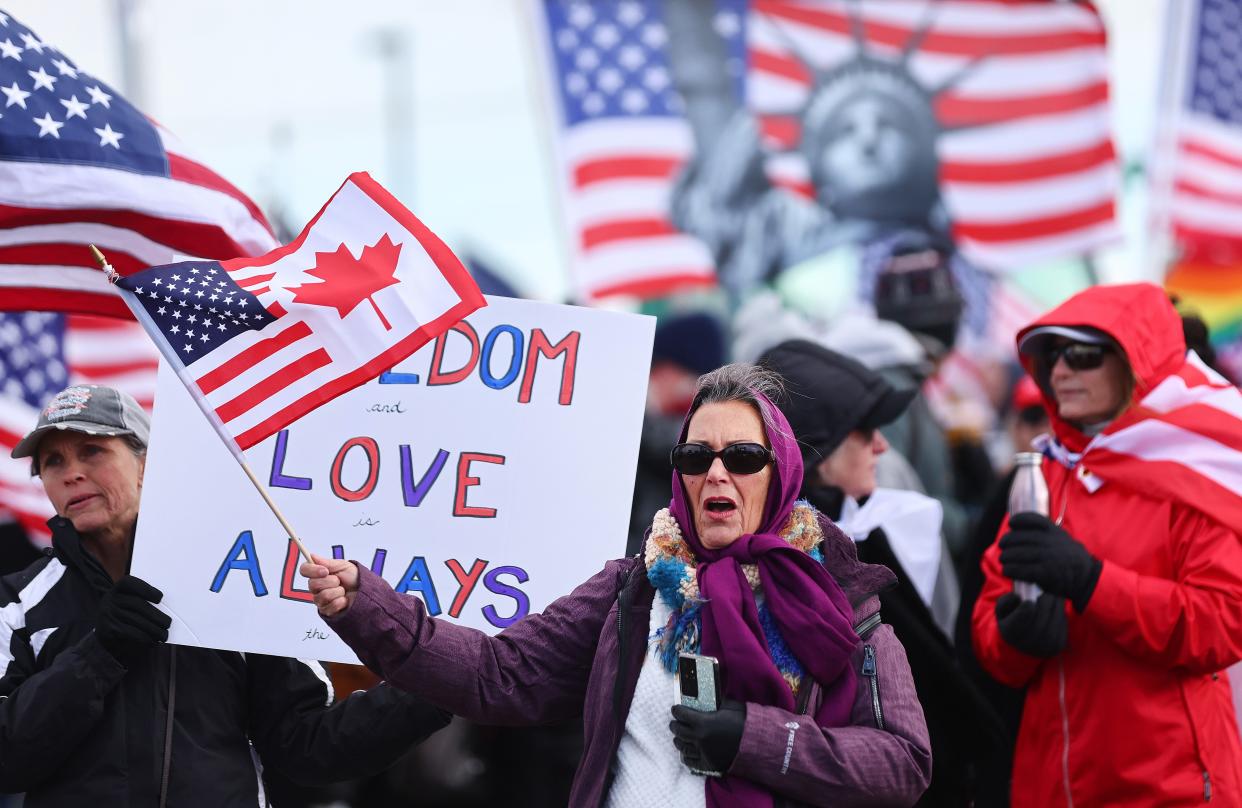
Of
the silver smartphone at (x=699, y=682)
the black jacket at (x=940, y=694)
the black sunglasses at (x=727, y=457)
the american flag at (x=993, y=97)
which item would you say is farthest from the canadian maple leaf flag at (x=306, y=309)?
the american flag at (x=993, y=97)

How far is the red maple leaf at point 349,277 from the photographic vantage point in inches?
139

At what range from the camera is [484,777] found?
24.1 ft

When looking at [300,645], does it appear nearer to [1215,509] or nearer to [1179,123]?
[1215,509]

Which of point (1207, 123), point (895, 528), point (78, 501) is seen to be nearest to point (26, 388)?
point (78, 501)

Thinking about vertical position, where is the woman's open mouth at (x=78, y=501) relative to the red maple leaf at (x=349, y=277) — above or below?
below

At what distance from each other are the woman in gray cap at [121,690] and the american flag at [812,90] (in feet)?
17.5

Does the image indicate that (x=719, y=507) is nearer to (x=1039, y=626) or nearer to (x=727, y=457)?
(x=727, y=457)

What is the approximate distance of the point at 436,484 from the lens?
3.94 meters

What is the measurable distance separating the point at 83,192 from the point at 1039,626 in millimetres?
2901

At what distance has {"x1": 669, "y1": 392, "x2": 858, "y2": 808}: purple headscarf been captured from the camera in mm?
3014

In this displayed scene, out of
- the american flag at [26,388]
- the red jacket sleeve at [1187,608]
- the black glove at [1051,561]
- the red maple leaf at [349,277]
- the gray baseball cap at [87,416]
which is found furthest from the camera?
the american flag at [26,388]

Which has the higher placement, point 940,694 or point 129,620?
point 129,620

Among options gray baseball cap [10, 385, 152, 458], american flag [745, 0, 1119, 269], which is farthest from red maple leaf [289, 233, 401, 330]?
american flag [745, 0, 1119, 269]

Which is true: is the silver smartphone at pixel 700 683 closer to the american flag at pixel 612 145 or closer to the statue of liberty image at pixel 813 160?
the statue of liberty image at pixel 813 160
